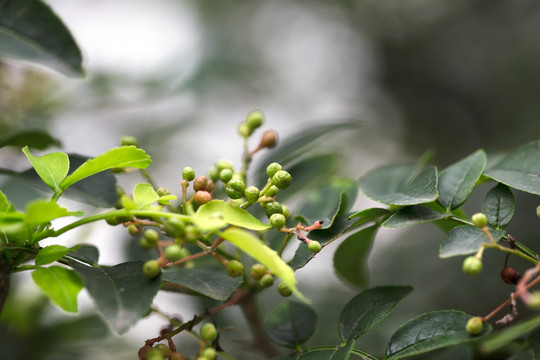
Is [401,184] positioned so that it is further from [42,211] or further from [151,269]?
[42,211]

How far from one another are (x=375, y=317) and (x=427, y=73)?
7.32ft

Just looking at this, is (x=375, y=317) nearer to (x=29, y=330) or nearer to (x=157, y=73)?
(x=29, y=330)

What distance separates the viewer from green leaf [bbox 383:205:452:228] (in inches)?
33.2

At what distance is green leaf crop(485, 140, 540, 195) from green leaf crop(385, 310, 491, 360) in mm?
259

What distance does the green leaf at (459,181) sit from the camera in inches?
35.7

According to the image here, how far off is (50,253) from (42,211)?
114 mm

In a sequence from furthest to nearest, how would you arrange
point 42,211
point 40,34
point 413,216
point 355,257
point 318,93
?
point 318,93
point 355,257
point 40,34
point 413,216
point 42,211

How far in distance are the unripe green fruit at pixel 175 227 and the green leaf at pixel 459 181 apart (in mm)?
478

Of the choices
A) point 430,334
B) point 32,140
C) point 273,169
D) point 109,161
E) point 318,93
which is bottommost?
point 430,334

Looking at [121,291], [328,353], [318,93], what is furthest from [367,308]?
[318,93]

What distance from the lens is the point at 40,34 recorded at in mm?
1002

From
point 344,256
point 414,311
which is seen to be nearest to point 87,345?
point 344,256

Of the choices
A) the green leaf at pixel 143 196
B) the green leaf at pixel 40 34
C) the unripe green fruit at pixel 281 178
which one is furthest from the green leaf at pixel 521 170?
the green leaf at pixel 40 34

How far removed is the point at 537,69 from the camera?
7.81ft
